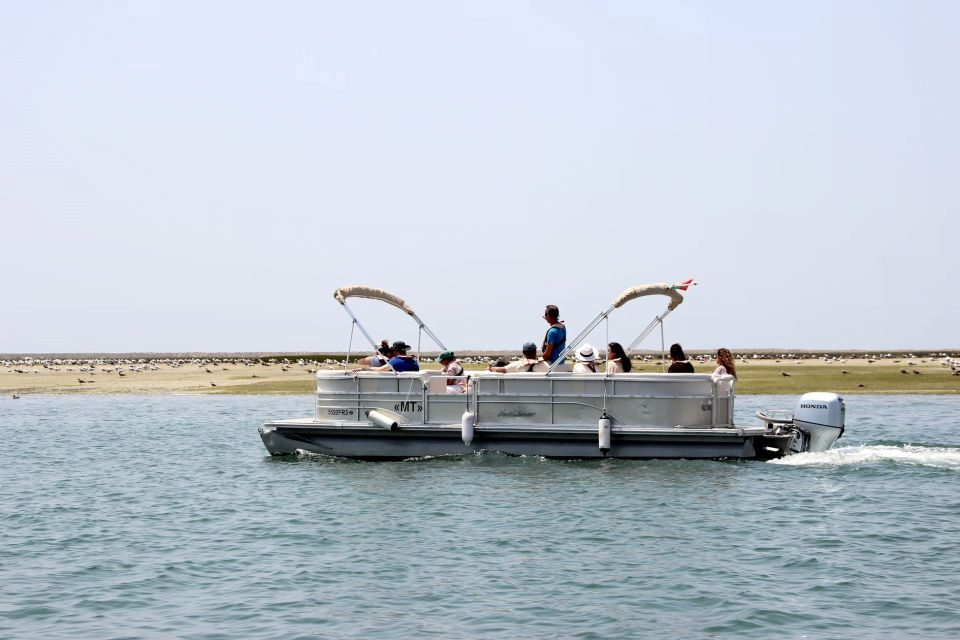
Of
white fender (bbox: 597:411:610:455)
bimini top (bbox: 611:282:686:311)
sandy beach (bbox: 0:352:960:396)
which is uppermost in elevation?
bimini top (bbox: 611:282:686:311)

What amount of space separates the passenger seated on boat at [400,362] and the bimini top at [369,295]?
1001 mm

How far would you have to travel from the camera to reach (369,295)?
79.2ft

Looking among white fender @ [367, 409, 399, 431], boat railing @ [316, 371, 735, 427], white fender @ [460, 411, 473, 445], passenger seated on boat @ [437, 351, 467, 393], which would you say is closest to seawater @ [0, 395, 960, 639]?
white fender @ [460, 411, 473, 445]

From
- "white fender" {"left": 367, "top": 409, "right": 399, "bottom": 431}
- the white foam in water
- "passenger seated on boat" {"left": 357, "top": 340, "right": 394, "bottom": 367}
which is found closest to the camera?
the white foam in water

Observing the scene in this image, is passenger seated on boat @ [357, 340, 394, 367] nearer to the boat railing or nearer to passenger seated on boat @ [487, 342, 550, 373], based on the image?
the boat railing

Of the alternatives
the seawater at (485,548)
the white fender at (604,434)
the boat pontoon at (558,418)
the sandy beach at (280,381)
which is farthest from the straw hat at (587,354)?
the sandy beach at (280,381)

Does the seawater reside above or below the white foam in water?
below

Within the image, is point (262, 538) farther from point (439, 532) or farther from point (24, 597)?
point (24, 597)

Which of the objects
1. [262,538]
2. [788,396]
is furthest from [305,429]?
[788,396]

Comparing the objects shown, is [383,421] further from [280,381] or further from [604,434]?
[280,381]

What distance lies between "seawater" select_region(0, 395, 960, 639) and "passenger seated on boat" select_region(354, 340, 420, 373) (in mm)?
2177

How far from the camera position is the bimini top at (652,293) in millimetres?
21703

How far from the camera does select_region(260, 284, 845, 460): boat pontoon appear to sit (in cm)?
2116

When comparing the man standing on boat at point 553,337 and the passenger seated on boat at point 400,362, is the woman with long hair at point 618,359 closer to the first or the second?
the man standing on boat at point 553,337
